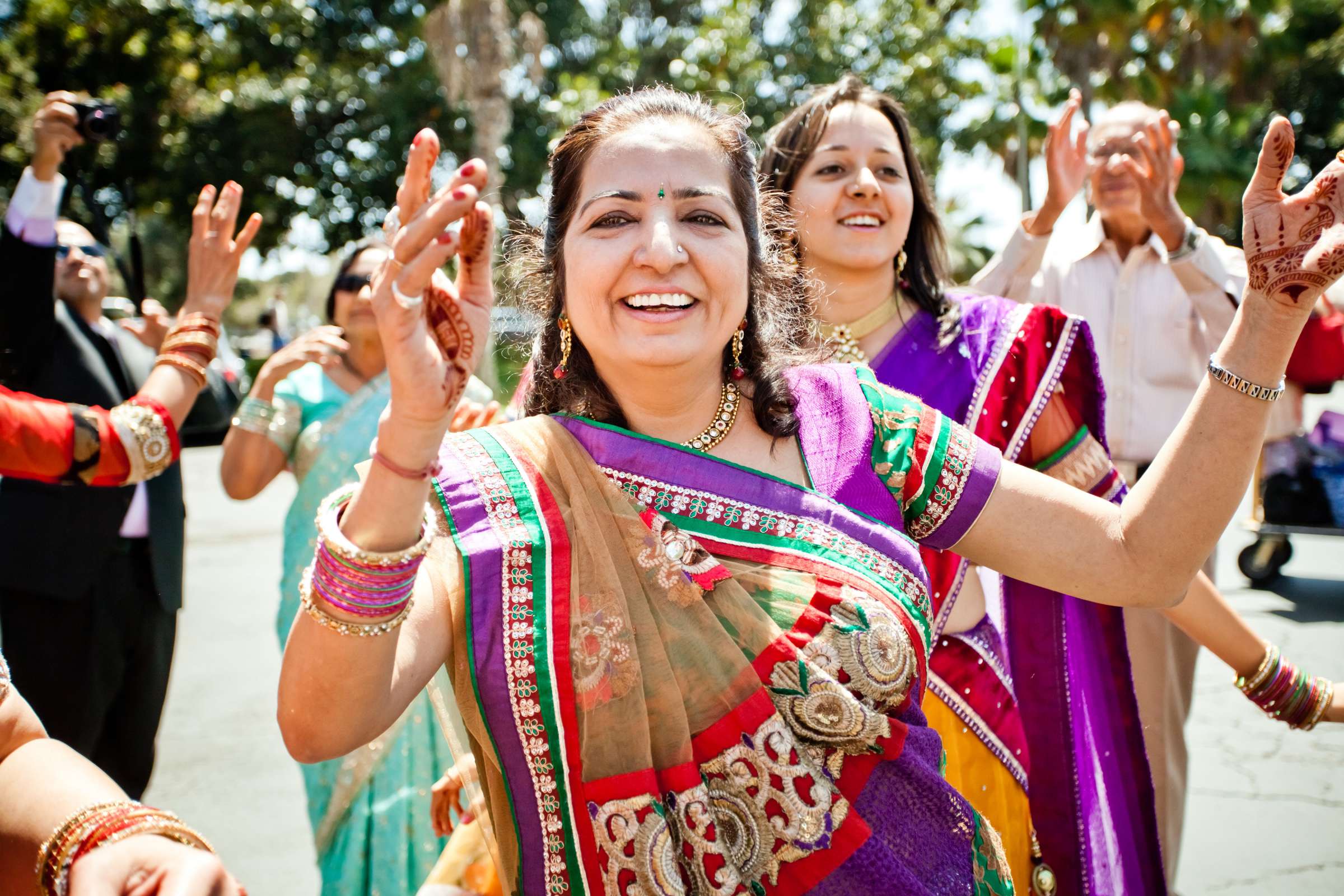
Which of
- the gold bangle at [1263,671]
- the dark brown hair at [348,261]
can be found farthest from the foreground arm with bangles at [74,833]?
the dark brown hair at [348,261]

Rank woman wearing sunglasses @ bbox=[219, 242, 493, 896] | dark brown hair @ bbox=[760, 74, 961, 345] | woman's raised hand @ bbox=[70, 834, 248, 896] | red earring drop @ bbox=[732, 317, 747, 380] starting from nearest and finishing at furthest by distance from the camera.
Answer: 1. woman's raised hand @ bbox=[70, 834, 248, 896]
2. red earring drop @ bbox=[732, 317, 747, 380]
3. dark brown hair @ bbox=[760, 74, 961, 345]
4. woman wearing sunglasses @ bbox=[219, 242, 493, 896]

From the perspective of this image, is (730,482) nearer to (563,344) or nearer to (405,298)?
(563,344)

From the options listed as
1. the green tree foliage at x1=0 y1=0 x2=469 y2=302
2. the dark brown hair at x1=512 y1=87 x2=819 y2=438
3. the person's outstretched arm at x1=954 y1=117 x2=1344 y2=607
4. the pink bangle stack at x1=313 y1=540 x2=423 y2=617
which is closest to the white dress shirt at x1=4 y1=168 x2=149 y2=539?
the dark brown hair at x1=512 y1=87 x2=819 y2=438

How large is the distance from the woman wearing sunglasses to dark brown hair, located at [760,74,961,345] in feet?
3.99

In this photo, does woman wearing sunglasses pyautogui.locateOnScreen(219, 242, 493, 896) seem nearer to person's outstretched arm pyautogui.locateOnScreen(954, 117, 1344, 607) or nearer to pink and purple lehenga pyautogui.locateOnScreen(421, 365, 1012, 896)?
pink and purple lehenga pyautogui.locateOnScreen(421, 365, 1012, 896)

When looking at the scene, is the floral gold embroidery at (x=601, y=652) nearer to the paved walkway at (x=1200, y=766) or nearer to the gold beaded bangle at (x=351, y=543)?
the gold beaded bangle at (x=351, y=543)

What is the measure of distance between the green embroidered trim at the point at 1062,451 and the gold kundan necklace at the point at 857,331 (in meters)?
0.40

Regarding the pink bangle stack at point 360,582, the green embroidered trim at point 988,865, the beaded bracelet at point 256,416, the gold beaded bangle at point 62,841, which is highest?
the pink bangle stack at point 360,582

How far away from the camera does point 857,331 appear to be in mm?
2223

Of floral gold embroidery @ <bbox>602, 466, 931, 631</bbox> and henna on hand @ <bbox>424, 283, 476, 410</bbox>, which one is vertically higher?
henna on hand @ <bbox>424, 283, 476, 410</bbox>

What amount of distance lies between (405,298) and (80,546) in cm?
249

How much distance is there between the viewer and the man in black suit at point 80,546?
2812 millimetres

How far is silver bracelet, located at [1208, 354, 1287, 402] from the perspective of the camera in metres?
1.31

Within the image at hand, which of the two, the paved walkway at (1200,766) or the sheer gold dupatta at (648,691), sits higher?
the sheer gold dupatta at (648,691)
